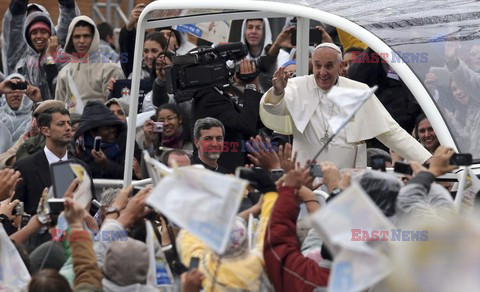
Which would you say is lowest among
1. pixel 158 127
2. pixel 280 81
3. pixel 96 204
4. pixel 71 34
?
pixel 96 204

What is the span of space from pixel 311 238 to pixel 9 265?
5.13ft

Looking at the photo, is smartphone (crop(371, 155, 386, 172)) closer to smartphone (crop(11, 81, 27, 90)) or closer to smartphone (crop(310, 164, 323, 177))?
smartphone (crop(310, 164, 323, 177))

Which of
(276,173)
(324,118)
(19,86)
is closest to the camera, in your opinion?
(276,173)

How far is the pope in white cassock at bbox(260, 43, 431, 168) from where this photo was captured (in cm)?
939

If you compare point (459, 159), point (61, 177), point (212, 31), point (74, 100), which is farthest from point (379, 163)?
point (74, 100)

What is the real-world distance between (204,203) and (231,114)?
4492 millimetres

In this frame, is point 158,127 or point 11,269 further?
point 158,127

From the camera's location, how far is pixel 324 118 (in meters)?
9.52

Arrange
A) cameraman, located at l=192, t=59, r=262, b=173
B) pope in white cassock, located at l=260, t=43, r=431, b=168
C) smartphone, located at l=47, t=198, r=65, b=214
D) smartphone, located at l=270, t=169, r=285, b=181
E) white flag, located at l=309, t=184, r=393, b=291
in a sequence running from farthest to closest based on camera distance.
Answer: cameraman, located at l=192, t=59, r=262, b=173
pope in white cassock, located at l=260, t=43, r=431, b=168
smartphone, located at l=270, t=169, r=285, b=181
smartphone, located at l=47, t=198, r=65, b=214
white flag, located at l=309, t=184, r=393, b=291

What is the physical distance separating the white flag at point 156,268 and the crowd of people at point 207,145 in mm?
31

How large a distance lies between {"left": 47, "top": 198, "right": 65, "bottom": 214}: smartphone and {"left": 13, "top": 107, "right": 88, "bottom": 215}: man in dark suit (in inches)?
113

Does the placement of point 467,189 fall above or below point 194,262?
above

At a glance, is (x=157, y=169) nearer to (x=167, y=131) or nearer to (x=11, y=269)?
(x=11, y=269)

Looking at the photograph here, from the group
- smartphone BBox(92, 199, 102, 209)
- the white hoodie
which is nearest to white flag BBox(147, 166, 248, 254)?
smartphone BBox(92, 199, 102, 209)
